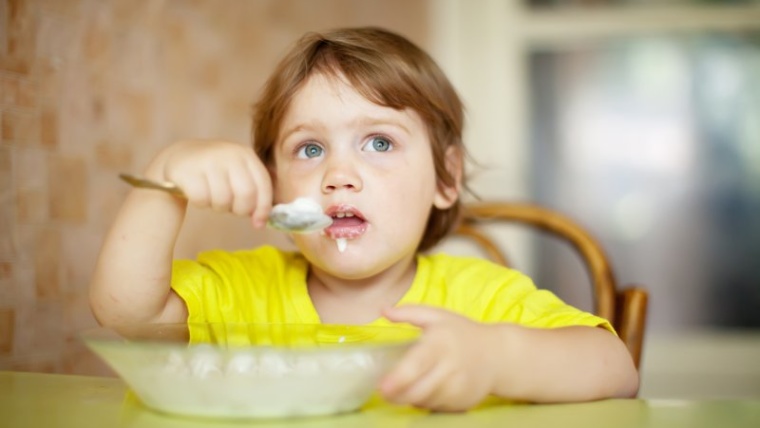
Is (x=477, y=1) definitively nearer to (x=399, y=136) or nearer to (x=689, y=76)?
(x=689, y=76)

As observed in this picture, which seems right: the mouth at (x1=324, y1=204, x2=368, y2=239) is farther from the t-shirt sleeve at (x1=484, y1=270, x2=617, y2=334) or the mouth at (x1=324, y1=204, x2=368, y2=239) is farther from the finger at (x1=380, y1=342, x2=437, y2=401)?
the finger at (x1=380, y1=342, x2=437, y2=401)

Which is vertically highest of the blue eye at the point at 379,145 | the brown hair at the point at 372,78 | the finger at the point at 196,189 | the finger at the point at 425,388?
the brown hair at the point at 372,78

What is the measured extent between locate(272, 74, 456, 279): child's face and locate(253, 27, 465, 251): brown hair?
2cm

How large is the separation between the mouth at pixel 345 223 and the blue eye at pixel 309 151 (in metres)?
0.09

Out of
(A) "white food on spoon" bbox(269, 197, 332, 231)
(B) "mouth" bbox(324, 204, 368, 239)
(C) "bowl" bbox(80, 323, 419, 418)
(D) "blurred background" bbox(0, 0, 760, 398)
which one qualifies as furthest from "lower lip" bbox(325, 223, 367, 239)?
(D) "blurred background" bbox(0, 0, 760, 398)

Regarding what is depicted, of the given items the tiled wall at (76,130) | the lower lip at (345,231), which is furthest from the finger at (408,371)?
the tiled wall at (76,130)

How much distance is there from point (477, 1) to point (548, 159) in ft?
1.75

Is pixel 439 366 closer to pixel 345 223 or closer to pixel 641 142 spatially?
pixel 345 223

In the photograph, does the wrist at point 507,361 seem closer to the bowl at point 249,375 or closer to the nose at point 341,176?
the bowl at point 249,375

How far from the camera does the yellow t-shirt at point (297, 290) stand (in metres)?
0.91

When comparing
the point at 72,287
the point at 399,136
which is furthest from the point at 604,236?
the point at 72,287

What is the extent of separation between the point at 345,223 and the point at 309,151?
0.37 feet

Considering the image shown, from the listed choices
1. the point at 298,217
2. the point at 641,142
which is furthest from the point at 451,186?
the point at 641,142

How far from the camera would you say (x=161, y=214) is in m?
0.81
